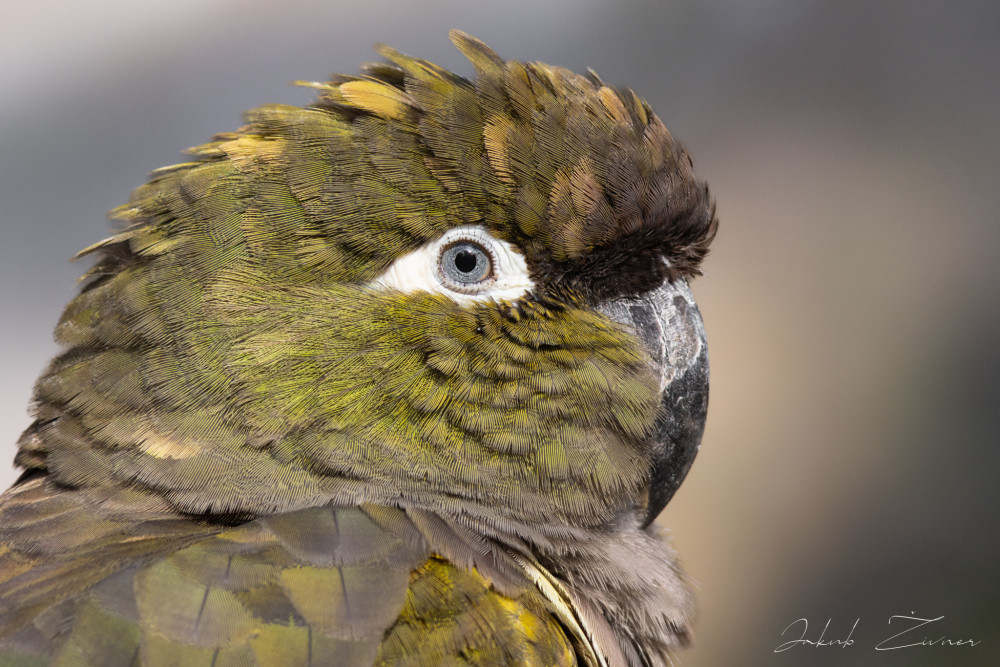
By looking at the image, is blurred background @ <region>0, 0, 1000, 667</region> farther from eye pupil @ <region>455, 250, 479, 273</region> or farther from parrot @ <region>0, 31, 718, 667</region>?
eye pupil @ <region>455, 250, 479, 273</region>

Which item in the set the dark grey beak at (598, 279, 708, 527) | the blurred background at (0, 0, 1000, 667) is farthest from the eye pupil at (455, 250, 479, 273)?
the blurred background at (0, 0, 1000, 667)

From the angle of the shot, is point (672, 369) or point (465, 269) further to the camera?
point (672, 369)

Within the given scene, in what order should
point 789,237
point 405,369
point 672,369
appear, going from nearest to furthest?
point 405,369 → point 672,369 → point 789,237

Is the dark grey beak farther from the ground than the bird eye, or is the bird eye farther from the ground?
the bird eye

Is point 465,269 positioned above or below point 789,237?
below

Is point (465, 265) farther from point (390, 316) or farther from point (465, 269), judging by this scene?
point (390, 316)

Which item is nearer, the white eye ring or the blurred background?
the white eye ring

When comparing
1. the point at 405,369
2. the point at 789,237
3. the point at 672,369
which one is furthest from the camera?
the point at 789,237

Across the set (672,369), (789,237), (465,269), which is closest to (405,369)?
(465,269)
